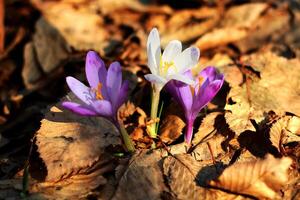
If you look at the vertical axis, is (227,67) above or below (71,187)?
above

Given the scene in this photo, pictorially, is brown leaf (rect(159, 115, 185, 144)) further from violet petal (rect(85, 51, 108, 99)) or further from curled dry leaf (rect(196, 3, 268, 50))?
curled dry leaf (rect(196, 3, 268, 50))

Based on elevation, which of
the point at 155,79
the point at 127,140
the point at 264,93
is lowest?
the point at 127,140

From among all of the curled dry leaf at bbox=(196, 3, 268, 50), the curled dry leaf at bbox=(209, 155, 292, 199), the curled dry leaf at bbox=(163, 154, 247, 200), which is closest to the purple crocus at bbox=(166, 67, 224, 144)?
the curled dry leaf at bbox=(163, 154, 247, 200)

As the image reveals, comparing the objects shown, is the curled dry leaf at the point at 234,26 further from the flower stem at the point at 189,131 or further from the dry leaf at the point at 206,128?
the flower stem at the point at 189,131

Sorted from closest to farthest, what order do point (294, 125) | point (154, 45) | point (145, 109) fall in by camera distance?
point (154, 45), point (294, 125), point (145, 109)

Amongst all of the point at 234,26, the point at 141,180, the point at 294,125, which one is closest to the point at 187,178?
the point at 141,180

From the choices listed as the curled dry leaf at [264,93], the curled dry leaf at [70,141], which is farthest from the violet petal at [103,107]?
the curled dry leaf at [264,93]

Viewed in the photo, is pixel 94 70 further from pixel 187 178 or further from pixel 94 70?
pixel 187 178
